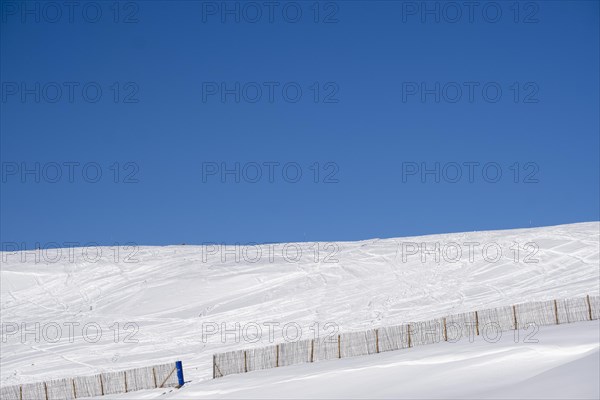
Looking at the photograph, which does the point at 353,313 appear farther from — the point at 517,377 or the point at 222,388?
the point at 517,377

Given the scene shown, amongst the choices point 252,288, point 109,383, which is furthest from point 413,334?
point 252,288

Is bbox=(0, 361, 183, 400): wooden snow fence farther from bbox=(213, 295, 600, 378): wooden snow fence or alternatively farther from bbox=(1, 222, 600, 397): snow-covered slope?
bbox=(1, 222, 600, 397): snow-covered slope

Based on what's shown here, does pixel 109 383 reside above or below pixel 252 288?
below

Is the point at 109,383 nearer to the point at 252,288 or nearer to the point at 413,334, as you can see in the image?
the point at 413,334

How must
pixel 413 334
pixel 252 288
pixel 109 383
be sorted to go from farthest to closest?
pixel 252 288, pixel 109 383, pixel 413 334

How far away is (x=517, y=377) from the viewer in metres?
12.0

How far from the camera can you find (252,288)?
3173 centimetres

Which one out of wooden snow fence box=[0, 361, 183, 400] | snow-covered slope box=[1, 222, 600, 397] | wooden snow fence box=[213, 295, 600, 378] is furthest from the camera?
snow-covered slope box=[1, 222, 600, 397]

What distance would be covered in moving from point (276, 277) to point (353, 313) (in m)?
5.43

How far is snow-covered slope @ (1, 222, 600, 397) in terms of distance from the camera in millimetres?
26688

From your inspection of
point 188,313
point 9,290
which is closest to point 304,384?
point 188,313

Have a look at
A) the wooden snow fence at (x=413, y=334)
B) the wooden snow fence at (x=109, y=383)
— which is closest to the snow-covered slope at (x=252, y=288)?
the wooden snow fence at (x=109, y=383)

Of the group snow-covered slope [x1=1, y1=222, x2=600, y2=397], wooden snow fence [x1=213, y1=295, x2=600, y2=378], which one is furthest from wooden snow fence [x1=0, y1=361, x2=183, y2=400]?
snow-covered slope [x1=1, y1=222, x2=600, y2=397]

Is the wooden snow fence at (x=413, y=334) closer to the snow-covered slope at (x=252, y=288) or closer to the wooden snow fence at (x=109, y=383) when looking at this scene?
the wooden snow fence at (x=109, y=383)
